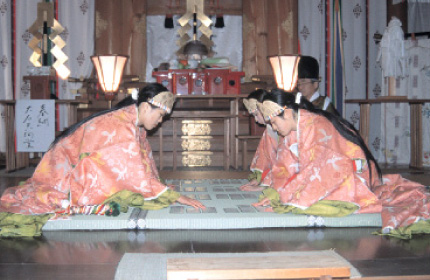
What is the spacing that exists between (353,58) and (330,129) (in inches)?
178

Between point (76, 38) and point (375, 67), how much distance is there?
4984mm

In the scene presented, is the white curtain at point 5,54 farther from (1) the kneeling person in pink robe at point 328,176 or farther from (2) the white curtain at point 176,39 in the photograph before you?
(1) the kneeling person in pink robe at point 328,176

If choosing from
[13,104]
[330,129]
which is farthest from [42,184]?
[13,104]

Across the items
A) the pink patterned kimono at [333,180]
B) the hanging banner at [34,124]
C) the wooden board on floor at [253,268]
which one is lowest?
the wooden board on floor at [253,268]

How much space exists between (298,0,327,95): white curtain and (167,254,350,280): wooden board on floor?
5784 mm

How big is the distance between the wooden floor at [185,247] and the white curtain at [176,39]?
546cm

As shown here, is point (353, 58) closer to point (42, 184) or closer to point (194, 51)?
point (194, 51)

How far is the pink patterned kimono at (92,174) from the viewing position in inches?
110

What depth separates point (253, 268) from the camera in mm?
1594

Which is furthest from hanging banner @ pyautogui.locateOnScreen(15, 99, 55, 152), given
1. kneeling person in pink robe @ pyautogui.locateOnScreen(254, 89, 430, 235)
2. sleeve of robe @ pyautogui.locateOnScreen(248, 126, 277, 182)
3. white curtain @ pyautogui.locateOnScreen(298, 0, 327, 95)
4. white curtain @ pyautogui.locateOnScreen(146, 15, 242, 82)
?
white curtain @ pyautogui.locateOnScreen(298, 0, 327, 95)

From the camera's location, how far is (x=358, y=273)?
1.93 metres

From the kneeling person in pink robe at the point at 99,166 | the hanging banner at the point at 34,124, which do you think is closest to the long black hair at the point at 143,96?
the kneeling person in pink robe at the point at 99,166

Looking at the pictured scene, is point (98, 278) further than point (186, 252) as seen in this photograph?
No

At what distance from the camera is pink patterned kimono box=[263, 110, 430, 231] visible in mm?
2758
